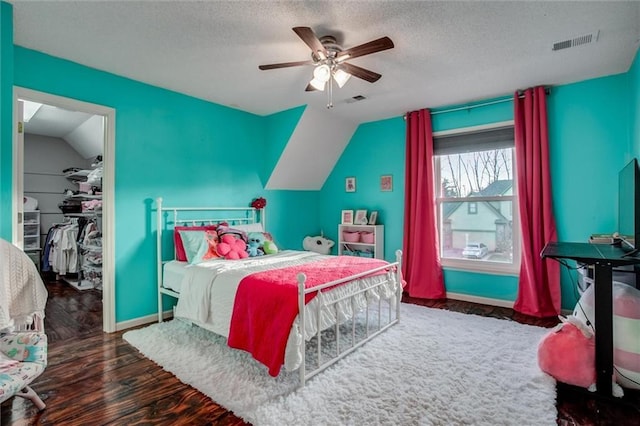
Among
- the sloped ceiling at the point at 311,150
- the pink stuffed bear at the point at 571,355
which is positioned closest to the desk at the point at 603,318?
the pink stuffed bear at the point at 571,355

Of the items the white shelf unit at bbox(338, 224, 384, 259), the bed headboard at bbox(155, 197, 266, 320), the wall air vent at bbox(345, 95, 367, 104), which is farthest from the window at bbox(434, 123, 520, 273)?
the bed headboard at bbox(155, 197, 266, 320)

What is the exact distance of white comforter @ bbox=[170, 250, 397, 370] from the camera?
224 centimetres

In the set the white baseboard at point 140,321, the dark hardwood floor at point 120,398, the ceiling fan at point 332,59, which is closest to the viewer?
the dark hardwood floor at point 120,398

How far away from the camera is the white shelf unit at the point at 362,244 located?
482 cm

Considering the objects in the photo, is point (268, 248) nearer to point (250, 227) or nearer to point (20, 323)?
point (250, 227)

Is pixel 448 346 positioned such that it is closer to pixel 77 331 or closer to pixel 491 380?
pixel 491 380

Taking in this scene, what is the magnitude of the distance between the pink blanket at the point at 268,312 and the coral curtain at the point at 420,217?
2.05 metres

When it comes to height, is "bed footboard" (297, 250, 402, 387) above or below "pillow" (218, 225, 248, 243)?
below

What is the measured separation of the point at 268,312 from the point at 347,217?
310cm

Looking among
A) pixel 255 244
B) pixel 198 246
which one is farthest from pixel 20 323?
pixel 255 244

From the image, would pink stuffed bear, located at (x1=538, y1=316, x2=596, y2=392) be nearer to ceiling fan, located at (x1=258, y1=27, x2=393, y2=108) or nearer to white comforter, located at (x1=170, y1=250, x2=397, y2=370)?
white comforter, located at (x1=170, y1=250, x2=397, y2=370)

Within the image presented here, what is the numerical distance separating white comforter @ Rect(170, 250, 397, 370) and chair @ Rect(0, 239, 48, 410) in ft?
3.38

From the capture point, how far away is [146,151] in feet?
11.3

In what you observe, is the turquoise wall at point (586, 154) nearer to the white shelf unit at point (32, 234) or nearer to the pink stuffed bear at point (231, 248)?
the pink stuffed bear at point (231, 248)
